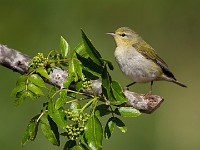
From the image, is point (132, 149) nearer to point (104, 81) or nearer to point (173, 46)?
point (173, 46)

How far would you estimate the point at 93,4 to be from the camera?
8.20 m

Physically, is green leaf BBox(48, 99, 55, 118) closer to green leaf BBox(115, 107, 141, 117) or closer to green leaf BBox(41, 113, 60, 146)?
green leaf BBox(41, 113, 60, 146)

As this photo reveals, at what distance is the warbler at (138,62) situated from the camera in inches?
181

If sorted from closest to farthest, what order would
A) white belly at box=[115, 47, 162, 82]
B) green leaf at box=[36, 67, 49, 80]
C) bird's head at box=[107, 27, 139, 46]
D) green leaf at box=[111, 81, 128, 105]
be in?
green leaf at box=[111, 81, 128, 105] → green leaf at box=[36, 67, 49, 80] → white belly at box=[115, 47, 162, 82] → bird's head at box=[107, 27, 139, 46]

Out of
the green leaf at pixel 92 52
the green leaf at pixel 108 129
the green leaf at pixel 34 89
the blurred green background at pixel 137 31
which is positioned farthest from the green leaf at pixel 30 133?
the blurred green background at pixel 137 31

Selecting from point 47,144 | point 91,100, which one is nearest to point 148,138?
point 47,144

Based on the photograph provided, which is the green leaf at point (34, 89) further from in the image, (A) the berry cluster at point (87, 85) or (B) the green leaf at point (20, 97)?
(A) the berry cluster at point (87, 85)

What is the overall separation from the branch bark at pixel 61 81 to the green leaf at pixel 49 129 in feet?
1.01

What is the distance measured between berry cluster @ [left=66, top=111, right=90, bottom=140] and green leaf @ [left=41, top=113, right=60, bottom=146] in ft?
0.43

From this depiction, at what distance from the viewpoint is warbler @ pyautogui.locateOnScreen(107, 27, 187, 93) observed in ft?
15.1

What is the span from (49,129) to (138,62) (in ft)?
6.72

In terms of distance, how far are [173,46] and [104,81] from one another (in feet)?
17.4

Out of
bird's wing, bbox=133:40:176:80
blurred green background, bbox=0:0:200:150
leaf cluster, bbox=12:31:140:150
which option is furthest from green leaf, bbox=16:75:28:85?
blurred green background, bbox=0:0:200:150

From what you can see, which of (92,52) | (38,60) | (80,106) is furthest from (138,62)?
(92,52)
